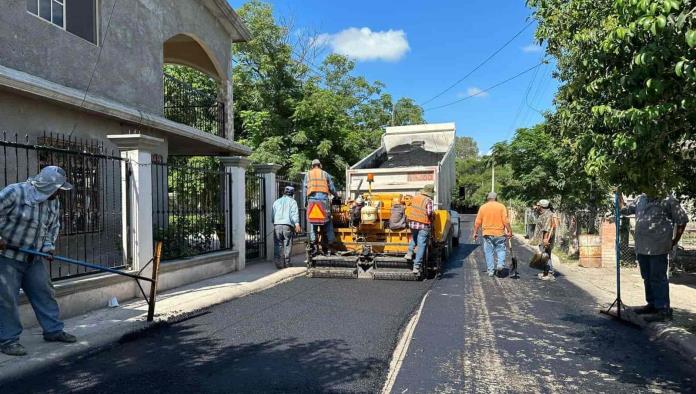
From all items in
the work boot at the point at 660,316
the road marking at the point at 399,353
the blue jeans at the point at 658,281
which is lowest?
the road marking at the point at 399,353

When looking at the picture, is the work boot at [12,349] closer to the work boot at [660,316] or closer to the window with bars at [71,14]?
the window with bars at [71,14]

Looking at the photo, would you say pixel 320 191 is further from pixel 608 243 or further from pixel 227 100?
pixel 608 243

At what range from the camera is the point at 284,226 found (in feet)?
34.4

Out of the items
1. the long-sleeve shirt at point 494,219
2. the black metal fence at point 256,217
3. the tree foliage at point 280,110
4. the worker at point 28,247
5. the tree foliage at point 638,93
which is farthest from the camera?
the tree foliage at point 280,110

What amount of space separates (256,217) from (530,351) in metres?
8.12

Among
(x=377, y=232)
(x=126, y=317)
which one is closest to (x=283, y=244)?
(x=377, y=232)

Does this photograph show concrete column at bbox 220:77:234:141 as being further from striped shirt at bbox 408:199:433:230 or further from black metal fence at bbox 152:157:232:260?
striped shirt at bbox 408:199:433:230

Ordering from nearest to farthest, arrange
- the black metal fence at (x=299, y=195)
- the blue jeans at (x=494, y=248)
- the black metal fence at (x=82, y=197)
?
the black metal fence at (x=82, y=197)
the blue jeans at (x=494, y=248)
the black metal fence at (x=299, y=195)

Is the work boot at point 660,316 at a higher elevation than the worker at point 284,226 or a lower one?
lower

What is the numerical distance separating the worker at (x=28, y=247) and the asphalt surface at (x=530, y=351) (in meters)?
3.43

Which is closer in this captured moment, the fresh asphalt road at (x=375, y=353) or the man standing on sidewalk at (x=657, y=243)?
the fresh asphalt road at (x=375, y=353)

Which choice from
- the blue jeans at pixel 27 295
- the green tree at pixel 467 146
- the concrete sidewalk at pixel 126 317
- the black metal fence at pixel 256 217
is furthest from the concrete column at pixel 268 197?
the green tree at pixel 467 146

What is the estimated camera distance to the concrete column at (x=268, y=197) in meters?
11.9

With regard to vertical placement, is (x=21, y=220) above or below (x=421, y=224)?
above
